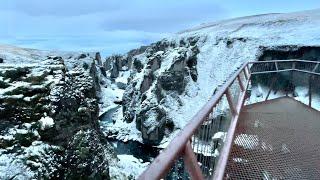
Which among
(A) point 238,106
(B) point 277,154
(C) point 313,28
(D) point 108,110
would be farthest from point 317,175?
(D) point 108,110

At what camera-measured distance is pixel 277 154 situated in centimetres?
586

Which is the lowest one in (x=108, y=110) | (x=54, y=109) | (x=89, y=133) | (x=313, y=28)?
(x=108, y=110)

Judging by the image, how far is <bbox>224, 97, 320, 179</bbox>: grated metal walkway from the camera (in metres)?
5.21

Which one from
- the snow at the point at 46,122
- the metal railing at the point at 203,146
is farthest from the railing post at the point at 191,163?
the snow at the point at 46,122

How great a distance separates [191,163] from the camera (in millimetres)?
2943

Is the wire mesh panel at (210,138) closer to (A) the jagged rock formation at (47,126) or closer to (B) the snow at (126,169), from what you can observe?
(A) the jagged rock formation at (47,126)

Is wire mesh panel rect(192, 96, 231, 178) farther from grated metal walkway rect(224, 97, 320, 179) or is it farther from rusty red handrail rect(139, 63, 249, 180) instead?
rusty red handrail rect(139, 63, 249, 180)

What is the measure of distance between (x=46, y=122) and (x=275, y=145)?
28.1m

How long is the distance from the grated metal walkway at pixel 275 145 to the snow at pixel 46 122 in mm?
25628

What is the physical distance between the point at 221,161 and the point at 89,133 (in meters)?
30.2

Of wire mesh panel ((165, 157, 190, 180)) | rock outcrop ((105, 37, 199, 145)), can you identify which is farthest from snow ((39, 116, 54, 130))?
wire mesh panel ((165, 157, 190, 180))

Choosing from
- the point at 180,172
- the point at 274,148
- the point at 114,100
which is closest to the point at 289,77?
the point at 274,148

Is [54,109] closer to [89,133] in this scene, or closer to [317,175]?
[89,133]

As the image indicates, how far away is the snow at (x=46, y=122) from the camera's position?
31.8 meters
